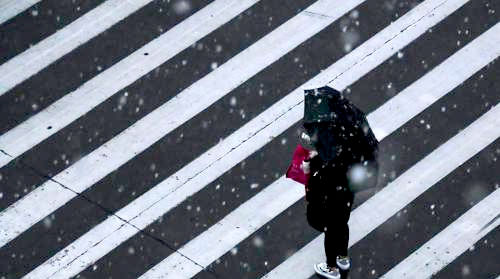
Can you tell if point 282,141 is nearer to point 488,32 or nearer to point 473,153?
point 473,153

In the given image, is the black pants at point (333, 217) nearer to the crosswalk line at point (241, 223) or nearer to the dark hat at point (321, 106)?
the dark hat at point (321, 106)

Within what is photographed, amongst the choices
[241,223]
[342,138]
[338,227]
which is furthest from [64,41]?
[342,138]

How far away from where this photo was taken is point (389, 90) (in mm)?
10820

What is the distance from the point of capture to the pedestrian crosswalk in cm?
930

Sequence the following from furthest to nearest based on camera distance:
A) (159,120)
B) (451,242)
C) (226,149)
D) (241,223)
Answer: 1. (159,120)
2. (226,149)
3. (241,223)
4. (451,242)

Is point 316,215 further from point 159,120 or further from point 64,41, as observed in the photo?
point 64,41

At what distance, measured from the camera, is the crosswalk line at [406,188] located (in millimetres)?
9180

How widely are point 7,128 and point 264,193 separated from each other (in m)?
2.87

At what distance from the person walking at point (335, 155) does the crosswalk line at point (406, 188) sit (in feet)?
3.27

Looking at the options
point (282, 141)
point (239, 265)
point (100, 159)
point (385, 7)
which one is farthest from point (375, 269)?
point (385, 7)

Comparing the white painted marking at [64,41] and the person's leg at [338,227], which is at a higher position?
the white painted marking at [64,41]

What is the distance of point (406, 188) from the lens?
32.2ft

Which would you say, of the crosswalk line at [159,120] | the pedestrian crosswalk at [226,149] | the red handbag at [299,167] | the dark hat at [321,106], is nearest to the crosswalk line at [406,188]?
the pedestrian crosswalk at [226,149]

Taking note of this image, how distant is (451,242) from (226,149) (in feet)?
8.08
